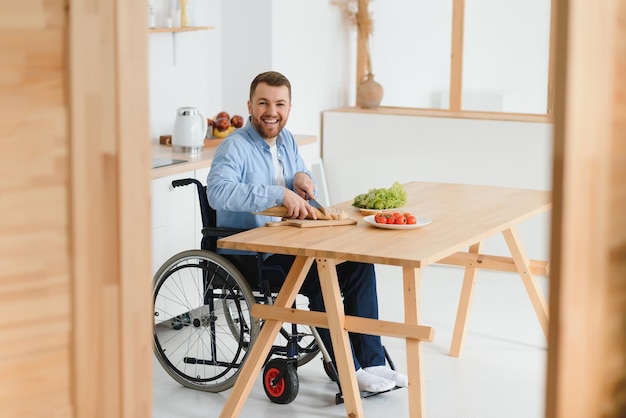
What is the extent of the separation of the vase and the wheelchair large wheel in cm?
184

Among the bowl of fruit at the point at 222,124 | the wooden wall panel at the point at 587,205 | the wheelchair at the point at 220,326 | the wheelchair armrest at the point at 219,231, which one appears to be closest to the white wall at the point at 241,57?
the bowl of fruit at the point at 222,124

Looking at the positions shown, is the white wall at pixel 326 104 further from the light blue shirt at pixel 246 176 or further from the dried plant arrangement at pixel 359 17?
the light blue shirt at pixel 246 176

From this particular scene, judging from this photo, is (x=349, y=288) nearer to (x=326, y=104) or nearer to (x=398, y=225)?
(x=398, y=225)

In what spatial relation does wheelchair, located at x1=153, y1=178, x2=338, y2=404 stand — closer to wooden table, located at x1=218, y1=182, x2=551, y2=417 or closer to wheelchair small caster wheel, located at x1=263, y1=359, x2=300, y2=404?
wheelchair small caster wheel, located at x1=263, y1=359, x2=300, y2=404

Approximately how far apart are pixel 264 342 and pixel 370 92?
10.8ft

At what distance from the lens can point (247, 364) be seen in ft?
11.3

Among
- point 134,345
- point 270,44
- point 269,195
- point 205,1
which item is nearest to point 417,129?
point 270,44

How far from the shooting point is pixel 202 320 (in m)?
3.90

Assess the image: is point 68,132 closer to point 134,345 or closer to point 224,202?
point 134,345

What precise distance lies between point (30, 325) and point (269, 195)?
193cm

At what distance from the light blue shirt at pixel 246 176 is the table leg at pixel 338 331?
46 centimetres

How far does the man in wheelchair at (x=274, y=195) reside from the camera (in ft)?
12.0

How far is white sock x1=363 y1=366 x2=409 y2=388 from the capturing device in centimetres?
388

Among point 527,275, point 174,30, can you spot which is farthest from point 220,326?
point 174,30
